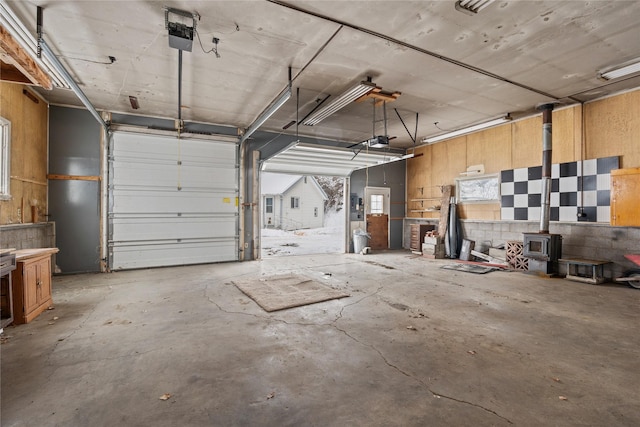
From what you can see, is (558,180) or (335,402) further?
(558,180)

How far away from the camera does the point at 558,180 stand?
20.4ft

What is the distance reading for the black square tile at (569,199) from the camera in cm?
594

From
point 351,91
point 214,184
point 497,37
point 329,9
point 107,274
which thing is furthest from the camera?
point 214,184

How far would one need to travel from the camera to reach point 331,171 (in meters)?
9.16

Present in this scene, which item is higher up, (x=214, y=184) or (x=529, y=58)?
(x=529, y=58)

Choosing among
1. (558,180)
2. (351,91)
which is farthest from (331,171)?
(558,180)

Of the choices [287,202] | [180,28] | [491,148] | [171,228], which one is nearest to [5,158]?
[171,228]

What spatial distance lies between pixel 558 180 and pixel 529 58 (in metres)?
3.28

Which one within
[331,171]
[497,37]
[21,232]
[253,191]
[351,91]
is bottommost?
[21,232]

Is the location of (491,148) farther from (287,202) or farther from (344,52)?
(287,202)

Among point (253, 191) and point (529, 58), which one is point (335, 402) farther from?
point (253, 191)

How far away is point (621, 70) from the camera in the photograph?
14.5ft

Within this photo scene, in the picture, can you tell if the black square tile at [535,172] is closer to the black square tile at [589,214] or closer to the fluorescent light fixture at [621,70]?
the black square tile at [589,214]

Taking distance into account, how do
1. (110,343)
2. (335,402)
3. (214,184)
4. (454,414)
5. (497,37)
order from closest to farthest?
(454,414), (335,402), (110,343), (497,37), (214,184)
